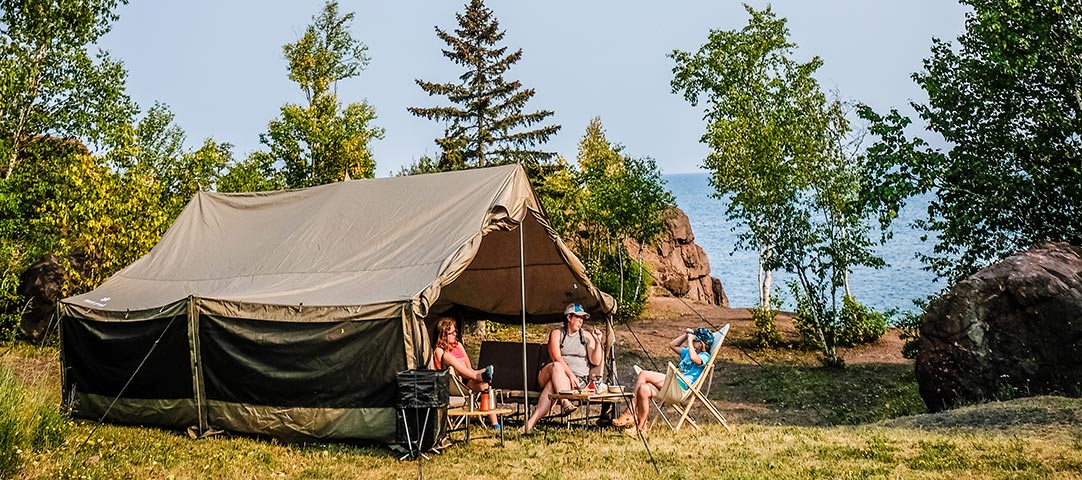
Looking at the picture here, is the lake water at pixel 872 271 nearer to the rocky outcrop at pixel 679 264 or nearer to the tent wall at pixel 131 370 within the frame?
the rocky outcrop at pixel 679 264

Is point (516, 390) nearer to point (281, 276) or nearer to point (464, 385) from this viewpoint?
point (464, 385)

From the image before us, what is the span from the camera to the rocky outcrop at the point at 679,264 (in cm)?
2225

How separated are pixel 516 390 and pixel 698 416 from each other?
198 centimetres

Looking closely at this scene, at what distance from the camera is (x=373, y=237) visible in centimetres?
721

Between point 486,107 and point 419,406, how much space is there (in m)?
15.8

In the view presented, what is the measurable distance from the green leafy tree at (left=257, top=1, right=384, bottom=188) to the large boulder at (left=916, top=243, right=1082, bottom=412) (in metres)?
10.1

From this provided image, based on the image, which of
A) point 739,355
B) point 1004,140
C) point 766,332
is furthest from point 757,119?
point 1004,140

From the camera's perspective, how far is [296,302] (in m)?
6.34

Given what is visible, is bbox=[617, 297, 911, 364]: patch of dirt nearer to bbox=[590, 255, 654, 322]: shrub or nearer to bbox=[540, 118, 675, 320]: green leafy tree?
bbox=[590, 255, 654, 322]: shrub

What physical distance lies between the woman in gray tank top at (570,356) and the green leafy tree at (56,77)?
896cm

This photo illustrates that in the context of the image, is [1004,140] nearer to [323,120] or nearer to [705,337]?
[705,337]

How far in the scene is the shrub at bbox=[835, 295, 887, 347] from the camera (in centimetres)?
1433

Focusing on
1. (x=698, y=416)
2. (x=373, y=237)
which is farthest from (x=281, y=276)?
(x=698, y=416)

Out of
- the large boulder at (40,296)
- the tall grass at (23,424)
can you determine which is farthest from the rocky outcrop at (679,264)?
the tall grass at (23,424)
